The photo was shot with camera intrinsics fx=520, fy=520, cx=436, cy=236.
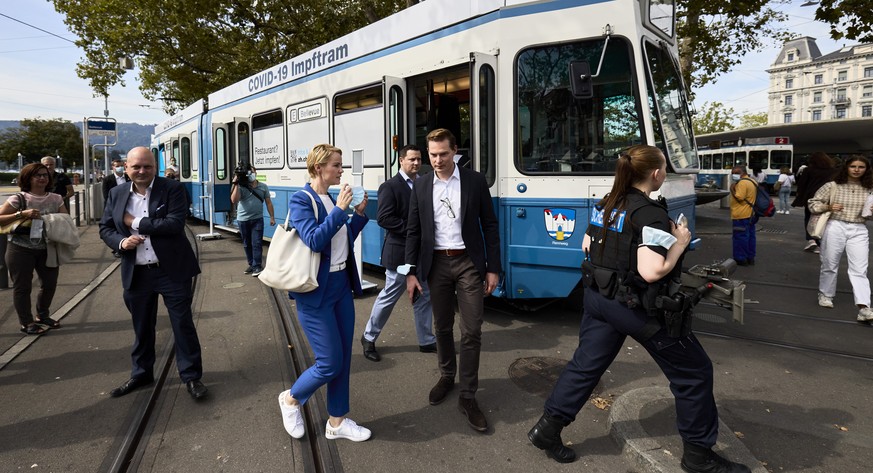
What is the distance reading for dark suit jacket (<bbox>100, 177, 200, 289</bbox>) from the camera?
11.7 feet

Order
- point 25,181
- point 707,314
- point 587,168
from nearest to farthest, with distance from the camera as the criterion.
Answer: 1. point 587,168
2. point 25,181
3. point 707,314

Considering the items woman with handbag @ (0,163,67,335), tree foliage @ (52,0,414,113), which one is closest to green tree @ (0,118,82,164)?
tree foliage @ (52,0,414,113)

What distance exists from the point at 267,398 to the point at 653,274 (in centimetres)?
278

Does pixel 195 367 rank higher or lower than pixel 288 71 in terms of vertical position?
lower

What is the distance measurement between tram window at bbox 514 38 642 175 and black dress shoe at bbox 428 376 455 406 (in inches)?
86.6

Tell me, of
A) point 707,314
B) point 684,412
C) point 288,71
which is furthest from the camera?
point 288,71

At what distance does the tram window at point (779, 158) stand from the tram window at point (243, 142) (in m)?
26.7

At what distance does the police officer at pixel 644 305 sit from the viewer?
97.1 inches

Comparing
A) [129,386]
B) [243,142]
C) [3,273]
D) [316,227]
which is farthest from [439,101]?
[3,273]

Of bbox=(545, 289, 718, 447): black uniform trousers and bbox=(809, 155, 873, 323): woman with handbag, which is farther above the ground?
bbox=(809, 155, 873, 323): woman with handbag

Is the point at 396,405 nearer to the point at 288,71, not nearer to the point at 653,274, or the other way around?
the point at 653,274

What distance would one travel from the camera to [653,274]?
8.00ft

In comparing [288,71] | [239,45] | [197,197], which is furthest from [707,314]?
[239,45]

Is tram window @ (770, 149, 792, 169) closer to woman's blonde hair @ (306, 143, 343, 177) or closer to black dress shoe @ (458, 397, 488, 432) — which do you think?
black dress shoe @ (458, 397, 488, 432)
